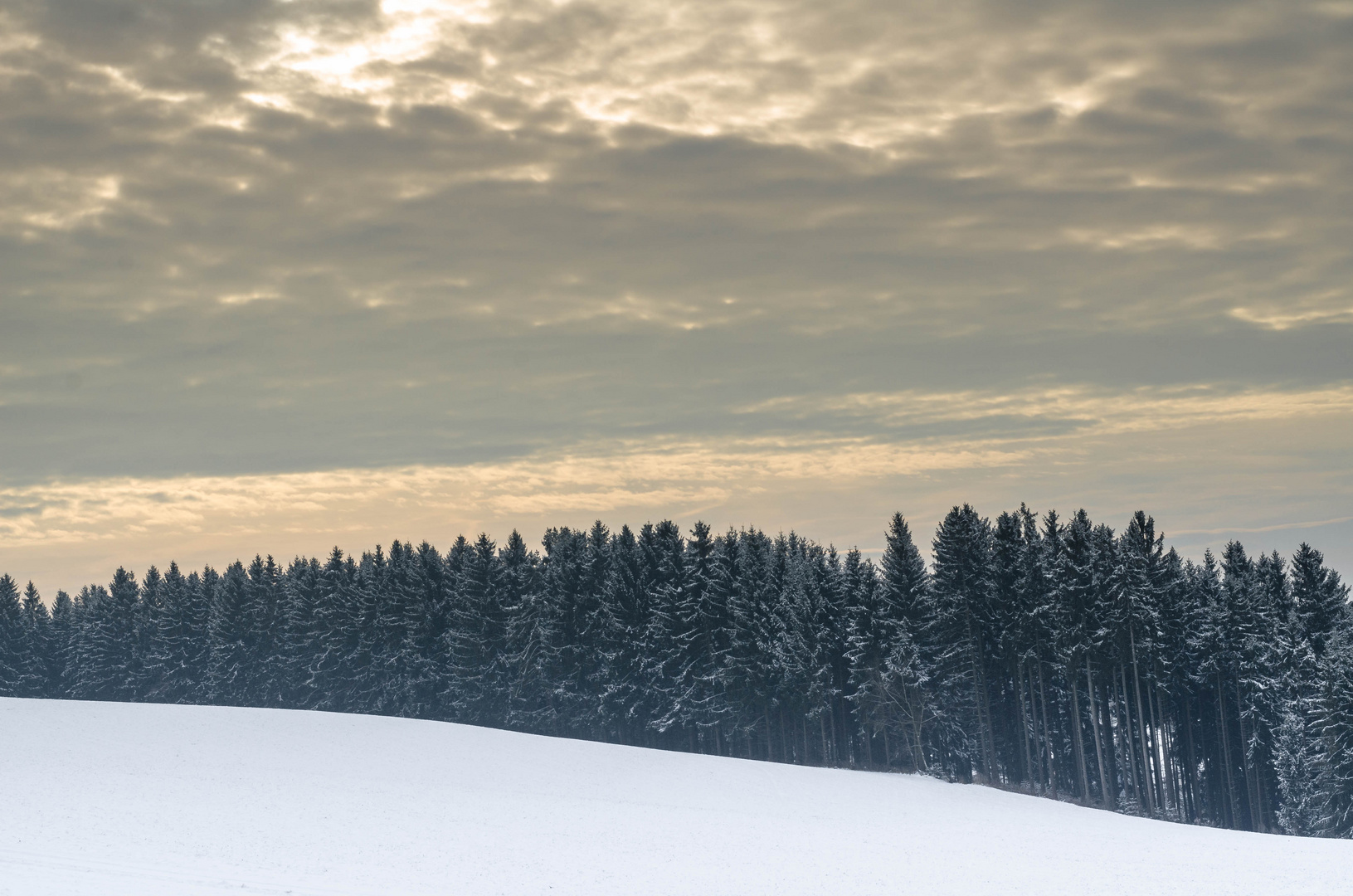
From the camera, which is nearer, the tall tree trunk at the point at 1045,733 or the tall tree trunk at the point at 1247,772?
the tall tree trunk at the point at 1045,733

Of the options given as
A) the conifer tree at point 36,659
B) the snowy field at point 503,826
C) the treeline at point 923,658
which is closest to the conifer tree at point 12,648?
the conifer tree at point 36,659

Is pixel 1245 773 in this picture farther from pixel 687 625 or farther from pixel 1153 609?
pixel 687 625

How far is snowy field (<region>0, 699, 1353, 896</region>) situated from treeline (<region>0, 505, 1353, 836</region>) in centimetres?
1439

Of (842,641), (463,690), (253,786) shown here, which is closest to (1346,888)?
(253,786)

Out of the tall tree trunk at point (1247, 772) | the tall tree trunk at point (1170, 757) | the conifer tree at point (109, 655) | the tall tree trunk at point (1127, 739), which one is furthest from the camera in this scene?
the conifer tree at point (109, 655)

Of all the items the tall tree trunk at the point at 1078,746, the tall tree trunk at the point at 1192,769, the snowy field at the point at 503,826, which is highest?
the snowy field at the point at 503,826

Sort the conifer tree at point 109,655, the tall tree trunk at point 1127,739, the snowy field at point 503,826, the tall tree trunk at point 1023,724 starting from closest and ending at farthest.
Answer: the snowy field at point 503,826
the tall tree trunk at point 1127,739
the tall tree trunk at point 1023,724
the conifer tree at point 109,655

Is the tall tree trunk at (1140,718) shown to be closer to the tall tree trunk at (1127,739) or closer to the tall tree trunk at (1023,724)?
the tall tree trunk at (1127,739)

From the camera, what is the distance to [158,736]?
175 feet

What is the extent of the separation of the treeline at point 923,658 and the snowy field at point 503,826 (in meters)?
14.4

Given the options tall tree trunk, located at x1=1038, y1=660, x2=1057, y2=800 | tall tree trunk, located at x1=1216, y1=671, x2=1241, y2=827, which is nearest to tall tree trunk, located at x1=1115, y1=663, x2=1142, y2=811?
tall tree trunk, located at x1=1038, y1=660, x2=1057, y2=800

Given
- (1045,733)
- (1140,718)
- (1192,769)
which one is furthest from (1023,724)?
(1192,769)

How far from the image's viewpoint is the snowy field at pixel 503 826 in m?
30.1

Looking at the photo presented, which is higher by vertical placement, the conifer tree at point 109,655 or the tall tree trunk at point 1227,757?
the conifer tree at point 109,655
